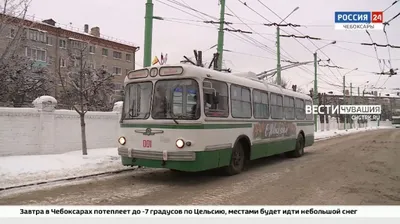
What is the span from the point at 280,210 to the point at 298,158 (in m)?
9.40

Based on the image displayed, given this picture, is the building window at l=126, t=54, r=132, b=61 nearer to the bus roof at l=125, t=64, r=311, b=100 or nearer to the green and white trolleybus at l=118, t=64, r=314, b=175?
the bus roof at l=125, t=64, r=311, b=100

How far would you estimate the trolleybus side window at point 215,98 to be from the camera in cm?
888

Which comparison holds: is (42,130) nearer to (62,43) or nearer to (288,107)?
(288,107)

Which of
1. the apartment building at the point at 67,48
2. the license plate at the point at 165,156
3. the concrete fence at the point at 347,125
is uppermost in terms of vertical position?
the apartment building at the point at 67,48

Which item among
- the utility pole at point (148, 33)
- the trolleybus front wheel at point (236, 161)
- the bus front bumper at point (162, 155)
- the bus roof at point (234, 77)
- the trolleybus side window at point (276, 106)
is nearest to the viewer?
the bus front bumper at point (162, 155)

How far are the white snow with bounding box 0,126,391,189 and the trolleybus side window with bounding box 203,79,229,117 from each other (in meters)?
3.56

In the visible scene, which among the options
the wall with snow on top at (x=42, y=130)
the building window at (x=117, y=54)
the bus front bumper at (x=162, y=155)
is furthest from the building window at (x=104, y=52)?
the bus front bumper at (x=162, y=155)

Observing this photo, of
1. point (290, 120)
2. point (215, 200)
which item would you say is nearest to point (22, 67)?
point (290, 120)

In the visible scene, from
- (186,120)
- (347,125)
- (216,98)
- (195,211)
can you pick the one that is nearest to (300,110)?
(216,98)

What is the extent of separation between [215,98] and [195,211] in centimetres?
358

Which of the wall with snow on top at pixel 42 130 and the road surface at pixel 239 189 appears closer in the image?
the road surface at pixel 239 189

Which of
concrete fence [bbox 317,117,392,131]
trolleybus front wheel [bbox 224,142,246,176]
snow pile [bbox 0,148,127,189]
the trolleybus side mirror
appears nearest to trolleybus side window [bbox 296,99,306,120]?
trolleybus front wheel [bbox 224,142,246,176]

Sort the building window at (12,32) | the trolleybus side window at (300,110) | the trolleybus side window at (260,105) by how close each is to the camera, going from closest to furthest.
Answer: the trolleybus side window at (260,105) < the building window at (12,32) < the trolleybus side window at (300,110)

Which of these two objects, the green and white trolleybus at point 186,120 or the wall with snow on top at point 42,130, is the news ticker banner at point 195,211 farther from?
the wall with snow on top at point 42,130
